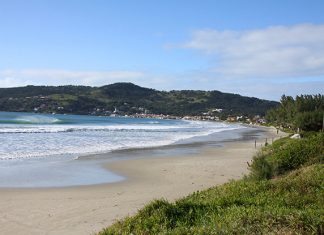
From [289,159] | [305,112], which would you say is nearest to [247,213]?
[289,159]

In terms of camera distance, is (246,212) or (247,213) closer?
(247,213)

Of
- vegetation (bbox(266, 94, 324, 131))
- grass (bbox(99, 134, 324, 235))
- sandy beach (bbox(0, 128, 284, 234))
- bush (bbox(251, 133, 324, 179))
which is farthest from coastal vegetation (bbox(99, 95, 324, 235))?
vegetation (bbox(266, 94, 324, 131))

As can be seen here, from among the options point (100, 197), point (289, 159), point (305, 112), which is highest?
point (305, 112)

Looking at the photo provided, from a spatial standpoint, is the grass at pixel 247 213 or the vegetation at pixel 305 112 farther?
the vegetation at pixel 305 112

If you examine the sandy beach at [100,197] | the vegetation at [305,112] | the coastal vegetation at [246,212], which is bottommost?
the sandy beach at [100,197]

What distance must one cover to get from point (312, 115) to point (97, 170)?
29.4 metres

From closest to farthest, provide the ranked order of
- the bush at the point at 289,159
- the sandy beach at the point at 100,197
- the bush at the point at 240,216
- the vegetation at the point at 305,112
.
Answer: the bush at the point at 240,216, the sandy beach at the point at 100,197, the bush at the point at 289,159, the vegetation at the point at 305,112

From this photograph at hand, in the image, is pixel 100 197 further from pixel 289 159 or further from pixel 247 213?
pixel 247 213

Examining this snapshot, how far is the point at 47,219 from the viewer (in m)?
10.8

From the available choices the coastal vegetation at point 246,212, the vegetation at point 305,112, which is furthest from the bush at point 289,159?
the vegetation at point 305,112

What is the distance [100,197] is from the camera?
1388 centimetres

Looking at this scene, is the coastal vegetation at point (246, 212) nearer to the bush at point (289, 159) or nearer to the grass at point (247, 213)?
the grass at point (247, 213)

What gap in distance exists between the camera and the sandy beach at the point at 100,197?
10.3 metres

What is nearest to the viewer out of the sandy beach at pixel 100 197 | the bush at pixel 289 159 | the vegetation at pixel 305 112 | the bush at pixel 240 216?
the bush at pixel 240 216
